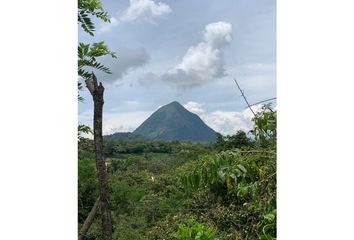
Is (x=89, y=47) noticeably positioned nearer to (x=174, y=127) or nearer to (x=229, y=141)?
(x=229, y=141)

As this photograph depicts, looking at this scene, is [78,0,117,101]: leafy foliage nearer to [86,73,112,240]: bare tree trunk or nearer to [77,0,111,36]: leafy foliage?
[77,0,111,36]: leafy foliage

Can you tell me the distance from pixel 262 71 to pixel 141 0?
781mm

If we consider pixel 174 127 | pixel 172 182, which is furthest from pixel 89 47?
pixel 174 127

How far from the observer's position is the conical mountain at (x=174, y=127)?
7211mm

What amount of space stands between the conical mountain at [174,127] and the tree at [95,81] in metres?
5.03

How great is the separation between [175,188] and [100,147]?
5566 millimetres

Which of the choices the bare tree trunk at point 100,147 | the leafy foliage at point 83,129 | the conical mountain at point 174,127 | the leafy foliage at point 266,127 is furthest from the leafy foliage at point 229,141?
the leafy foliage at point 266,127

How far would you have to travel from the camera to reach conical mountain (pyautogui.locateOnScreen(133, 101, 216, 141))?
23.7 feet

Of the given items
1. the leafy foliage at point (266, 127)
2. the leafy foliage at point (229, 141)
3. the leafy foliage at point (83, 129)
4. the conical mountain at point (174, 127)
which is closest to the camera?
the leafy foliage at point (266, 127)

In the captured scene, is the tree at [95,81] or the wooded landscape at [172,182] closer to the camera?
the wooded landscape at [172,182]

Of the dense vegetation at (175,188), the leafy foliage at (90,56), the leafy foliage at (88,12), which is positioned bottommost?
the dense vegetation at (175,188)

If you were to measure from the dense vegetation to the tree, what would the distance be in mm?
261

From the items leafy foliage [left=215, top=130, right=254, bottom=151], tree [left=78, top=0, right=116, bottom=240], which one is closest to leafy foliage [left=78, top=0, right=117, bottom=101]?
tree [left=78, top=0, right=116, bottom=240]

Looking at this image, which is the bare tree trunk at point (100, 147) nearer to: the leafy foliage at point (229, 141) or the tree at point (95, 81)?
the tree at point (95, 81)
